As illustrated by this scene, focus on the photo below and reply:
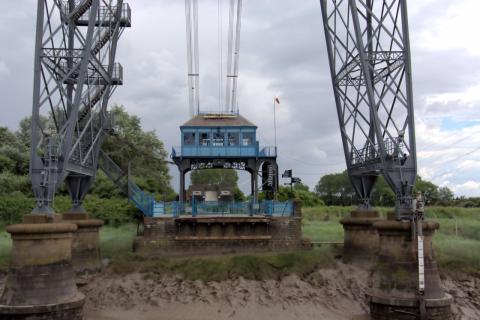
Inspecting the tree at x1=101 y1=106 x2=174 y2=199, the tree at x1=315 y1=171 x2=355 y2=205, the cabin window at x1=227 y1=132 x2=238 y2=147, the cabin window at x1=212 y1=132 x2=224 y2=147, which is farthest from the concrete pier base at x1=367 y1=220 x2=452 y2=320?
the tree at x1=315 y1=171 x2=355 y2=205

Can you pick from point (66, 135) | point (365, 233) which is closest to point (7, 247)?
point (66, 135)

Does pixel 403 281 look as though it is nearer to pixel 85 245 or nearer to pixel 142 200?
pixel 142 200

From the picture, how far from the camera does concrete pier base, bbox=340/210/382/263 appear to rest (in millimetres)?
29203

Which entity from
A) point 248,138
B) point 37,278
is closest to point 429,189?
point 248,138

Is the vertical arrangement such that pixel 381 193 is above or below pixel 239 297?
above

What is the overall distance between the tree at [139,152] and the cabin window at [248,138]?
18.5 m

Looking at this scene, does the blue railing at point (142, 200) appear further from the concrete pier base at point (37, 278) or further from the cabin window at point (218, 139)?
the concrete pier base at point (37, 278)

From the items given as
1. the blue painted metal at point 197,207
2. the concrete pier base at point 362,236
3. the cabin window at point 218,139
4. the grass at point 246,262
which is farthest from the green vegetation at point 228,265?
the cabin window at point 218,139

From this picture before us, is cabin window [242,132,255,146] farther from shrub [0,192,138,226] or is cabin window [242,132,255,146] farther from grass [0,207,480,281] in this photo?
shrub [0,192,138,226]

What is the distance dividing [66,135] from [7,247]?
14.2 meters

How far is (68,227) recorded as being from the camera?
68.3ft

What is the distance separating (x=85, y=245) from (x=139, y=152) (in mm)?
29870

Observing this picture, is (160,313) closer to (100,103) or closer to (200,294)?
(200,294)

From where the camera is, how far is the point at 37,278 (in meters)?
19.7
